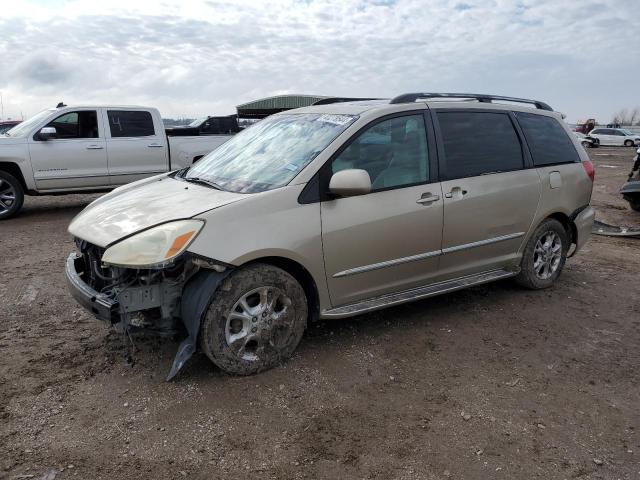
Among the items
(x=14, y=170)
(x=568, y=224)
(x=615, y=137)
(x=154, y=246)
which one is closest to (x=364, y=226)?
(x=154, y=246)

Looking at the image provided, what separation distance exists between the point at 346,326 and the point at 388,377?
839 mm

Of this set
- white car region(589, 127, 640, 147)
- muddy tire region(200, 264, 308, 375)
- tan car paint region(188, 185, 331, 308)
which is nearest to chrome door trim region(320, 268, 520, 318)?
tan car paint region(188, 185, 331, 308)

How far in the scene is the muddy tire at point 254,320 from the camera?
129 inches

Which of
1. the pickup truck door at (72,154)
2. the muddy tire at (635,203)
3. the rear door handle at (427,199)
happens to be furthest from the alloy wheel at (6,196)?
the muddy tire at (635,203)

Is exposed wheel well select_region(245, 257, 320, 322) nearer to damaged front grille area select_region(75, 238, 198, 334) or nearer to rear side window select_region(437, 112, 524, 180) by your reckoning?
damaged front grille area select_region(75, 238, 198, 334)

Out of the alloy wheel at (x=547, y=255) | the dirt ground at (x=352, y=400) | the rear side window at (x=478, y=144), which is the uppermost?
the rear side window at (x=478, y=144)

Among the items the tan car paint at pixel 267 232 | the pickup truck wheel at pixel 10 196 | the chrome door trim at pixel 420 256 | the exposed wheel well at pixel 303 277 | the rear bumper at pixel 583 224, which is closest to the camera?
the tan car paint at pixel 267 232

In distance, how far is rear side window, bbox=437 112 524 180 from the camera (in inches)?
170

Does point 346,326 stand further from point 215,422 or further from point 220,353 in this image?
point 215,422

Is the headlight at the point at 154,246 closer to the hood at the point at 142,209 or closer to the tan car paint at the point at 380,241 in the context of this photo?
the hood at the point at 142,209

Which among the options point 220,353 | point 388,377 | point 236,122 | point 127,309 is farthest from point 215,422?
point 236,122

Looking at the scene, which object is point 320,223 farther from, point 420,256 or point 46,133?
point 46,133

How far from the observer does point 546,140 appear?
5.10 meters

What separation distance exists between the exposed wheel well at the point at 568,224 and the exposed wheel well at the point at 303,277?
9.08ft
